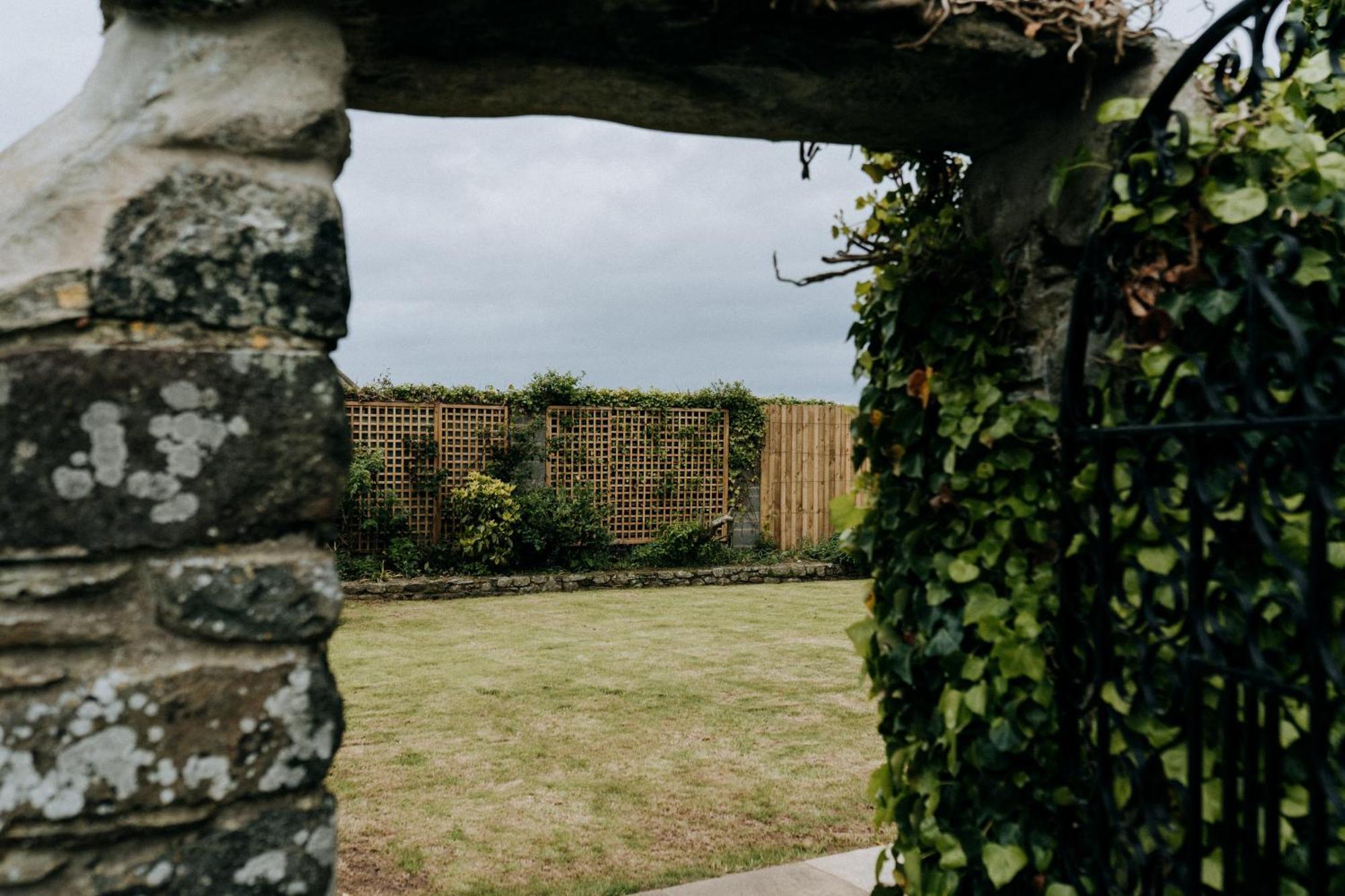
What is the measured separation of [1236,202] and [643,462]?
34.9 feet

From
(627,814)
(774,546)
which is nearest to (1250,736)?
(627,814)

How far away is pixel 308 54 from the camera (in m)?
1.72

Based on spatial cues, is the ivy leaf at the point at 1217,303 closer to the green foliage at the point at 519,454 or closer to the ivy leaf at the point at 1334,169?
the ivy leaf at the point at 1334,169

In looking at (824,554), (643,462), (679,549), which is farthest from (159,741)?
(824,554)

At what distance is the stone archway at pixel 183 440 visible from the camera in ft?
5.06

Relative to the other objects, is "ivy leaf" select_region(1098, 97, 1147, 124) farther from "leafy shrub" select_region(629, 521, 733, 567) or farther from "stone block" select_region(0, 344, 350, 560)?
"leafy shrub" select_region(629, 521, 733, 567)

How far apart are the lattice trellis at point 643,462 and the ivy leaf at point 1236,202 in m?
10.2

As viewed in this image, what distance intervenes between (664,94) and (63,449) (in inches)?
51.5

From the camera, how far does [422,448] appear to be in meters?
11.3

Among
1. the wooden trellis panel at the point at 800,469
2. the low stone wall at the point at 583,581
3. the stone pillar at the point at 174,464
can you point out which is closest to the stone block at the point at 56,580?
the stone pillar at the point at 174,464

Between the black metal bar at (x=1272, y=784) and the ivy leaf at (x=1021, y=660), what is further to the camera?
the ivy leaf at (x=1021, y=660)

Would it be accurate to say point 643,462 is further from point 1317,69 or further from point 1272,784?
point 1272,784

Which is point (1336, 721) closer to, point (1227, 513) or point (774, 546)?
point (1227, 513)

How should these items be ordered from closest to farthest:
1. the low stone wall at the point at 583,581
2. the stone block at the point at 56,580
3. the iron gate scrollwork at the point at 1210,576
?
the stone block at the point at 56,580 < the iron gate scrollwork at the point at 1210,576 < the low stone wall at the point at 583,581
